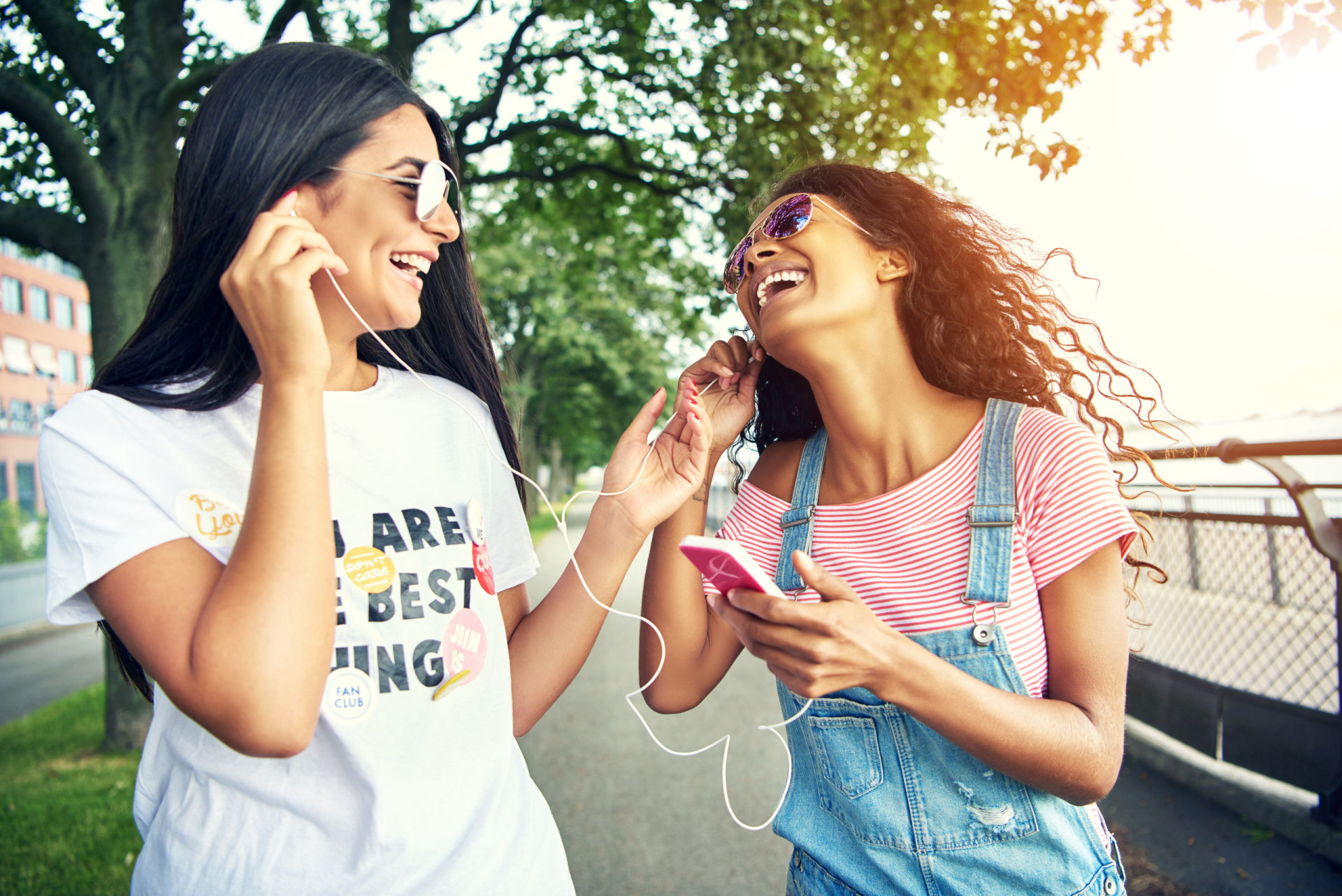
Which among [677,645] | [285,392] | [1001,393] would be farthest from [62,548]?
[1001,393]

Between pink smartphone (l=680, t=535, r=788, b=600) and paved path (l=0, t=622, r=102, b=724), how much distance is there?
934 cm

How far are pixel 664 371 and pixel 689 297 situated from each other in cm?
2009

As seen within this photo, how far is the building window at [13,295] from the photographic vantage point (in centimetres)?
2570

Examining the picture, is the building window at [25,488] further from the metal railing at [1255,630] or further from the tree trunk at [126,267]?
the metal railing at [1255,630]

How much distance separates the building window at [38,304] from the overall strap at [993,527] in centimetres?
3410

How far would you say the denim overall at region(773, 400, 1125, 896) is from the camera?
1.48 metres

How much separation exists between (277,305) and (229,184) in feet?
1.41

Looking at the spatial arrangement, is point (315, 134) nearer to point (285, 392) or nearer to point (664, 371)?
point (285, 392)

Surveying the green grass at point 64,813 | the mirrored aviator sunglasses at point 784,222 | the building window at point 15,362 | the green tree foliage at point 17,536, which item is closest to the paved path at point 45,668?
the green tree foliage at point 17,536

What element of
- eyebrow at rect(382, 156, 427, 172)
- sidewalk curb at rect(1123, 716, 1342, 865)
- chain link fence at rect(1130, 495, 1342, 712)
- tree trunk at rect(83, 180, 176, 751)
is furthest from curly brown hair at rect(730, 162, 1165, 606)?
tree trunk at rect(83, 180, 176, 751)

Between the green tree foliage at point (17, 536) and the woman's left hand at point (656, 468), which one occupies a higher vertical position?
the woman's left hand at point (656, 468)

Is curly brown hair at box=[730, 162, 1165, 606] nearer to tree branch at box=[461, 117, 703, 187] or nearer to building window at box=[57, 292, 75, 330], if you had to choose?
tree branch at box=[461, 117, 703, 187]

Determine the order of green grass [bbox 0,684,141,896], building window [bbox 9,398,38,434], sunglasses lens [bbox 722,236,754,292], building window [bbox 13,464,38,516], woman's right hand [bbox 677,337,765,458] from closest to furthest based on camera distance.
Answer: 1. sunglasses lens [bbox 722,236,754,292]
2. woman's right hand [bbox 677,337,765,458]
3. green grass [bbox 0,684,141,896]
4. building window [bbox 9,398,38,434]
5. building window [bbox 13,464,38,516]

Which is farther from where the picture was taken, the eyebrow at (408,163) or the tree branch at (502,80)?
the tree branch at (502,80)
